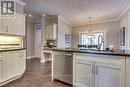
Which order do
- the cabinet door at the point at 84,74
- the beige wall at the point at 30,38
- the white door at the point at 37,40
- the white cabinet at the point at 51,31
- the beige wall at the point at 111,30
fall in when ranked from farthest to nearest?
the white door at the point at 37,40 < the beige wall at the point at 30,38 < the beige wall at the point at 111,30 < the white cabinet at the point at 51,31 < the cabinet door at the point at 84,74

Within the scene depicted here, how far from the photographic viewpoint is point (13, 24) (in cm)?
445

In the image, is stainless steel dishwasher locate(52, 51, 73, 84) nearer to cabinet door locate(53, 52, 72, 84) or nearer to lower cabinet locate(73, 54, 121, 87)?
cabinet door locate(53, 52, 72, 84)

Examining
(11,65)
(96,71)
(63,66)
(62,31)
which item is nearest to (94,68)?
(96,71)

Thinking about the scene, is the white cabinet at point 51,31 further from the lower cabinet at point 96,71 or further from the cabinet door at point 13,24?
the lower cabinet at point 96,71

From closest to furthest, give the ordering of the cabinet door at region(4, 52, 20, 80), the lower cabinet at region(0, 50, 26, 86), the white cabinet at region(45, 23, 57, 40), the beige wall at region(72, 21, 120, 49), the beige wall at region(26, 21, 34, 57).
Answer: the lower cabinet at region(0, 50, 26, 86) → the cabinet door at region(4, 52, 20, 80) → the white cabinet at region(45, 23, 57, 40) → the beige wall at region(72, 21, 120, 49) → the beige wall at region(26, 21, 34, 57)

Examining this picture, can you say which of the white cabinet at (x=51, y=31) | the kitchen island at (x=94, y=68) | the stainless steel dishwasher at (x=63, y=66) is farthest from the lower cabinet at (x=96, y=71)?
the white cabinet at (x=51, y=31)

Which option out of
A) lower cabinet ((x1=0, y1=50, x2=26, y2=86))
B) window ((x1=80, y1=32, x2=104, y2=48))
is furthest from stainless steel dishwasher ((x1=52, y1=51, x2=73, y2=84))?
window ((x1=80, y1=32, x2=104, y2=48))

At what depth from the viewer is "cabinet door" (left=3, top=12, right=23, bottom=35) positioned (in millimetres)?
4141

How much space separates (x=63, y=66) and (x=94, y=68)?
1071mm

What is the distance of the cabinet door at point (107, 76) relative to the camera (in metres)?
2.31

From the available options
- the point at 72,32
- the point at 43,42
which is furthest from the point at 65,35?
the point at 43,42

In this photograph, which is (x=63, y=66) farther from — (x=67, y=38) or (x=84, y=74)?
(x=67, y=38)

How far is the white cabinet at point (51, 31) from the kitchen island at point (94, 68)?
12.7 feet

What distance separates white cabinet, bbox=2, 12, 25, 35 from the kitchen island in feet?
6.55
